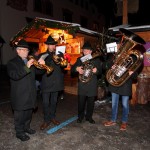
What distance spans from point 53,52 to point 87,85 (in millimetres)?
1298

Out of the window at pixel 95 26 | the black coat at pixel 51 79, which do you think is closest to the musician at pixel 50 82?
the black coat at pixel 51 79

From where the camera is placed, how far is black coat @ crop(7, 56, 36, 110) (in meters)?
4.32

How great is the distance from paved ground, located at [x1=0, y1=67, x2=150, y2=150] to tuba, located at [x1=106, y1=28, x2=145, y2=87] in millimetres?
1333

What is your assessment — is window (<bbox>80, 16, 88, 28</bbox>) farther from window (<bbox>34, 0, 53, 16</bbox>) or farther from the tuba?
the tuba

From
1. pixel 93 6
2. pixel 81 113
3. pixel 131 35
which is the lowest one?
pixel 81 113

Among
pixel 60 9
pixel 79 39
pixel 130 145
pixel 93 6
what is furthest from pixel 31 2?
pixel 130 145

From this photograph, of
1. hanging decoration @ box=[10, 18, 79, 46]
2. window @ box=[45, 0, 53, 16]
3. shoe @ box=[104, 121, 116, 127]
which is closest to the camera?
shoe @ box=[104, 121, 116, 127]

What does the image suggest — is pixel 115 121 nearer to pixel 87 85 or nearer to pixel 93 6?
pixel 87 85

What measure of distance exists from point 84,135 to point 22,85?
2010mm

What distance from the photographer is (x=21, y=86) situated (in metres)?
4.46

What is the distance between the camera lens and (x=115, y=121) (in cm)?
568

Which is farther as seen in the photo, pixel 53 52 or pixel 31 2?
pixel 31 2

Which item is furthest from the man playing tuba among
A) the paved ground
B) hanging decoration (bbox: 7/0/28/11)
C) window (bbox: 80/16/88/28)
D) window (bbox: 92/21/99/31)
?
window (bbox: 92/21/99/31)

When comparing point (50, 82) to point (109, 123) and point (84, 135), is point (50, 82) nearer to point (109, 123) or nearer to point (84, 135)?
point (84, 135)
